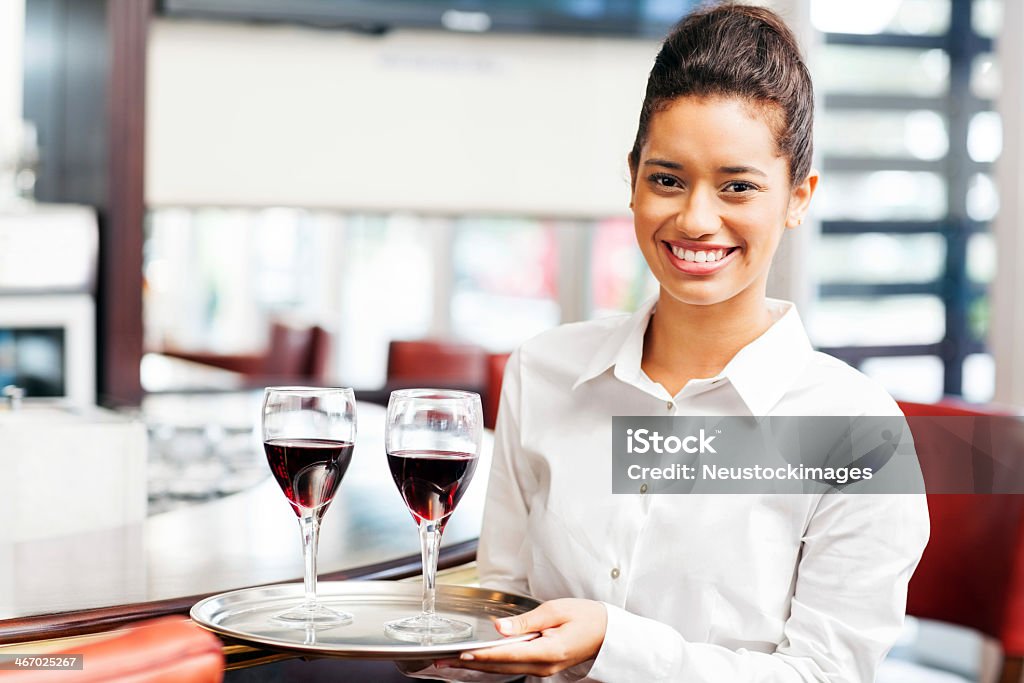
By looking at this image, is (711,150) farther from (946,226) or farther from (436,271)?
(436,271)

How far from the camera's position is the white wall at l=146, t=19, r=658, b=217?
3596 mm

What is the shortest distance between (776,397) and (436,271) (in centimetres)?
602

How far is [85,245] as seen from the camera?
11.2ft

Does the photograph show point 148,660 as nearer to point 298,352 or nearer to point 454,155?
point 454,155

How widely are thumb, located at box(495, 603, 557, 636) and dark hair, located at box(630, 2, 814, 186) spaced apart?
0.51m

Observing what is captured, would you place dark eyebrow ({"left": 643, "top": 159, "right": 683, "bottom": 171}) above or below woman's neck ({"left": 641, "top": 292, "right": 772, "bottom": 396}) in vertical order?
above

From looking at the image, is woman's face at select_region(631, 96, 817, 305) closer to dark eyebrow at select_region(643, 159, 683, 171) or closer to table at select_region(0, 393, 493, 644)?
dark eyebrow at select_region(643, 159, 683, 171)

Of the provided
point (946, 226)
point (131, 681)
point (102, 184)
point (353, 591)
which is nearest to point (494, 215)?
point (102, 184)

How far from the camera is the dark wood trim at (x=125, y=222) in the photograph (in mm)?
3416

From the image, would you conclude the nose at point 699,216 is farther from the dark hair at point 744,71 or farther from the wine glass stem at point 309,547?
the wine glass stem at point 309,547

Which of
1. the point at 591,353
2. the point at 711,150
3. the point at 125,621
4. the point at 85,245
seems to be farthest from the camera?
the point at 85,245

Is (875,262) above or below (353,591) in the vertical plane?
above

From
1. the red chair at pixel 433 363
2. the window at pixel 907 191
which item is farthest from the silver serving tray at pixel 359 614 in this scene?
the window at pixel 907 191

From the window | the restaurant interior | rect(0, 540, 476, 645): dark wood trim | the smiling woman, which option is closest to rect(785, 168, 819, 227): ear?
the smiling woman
